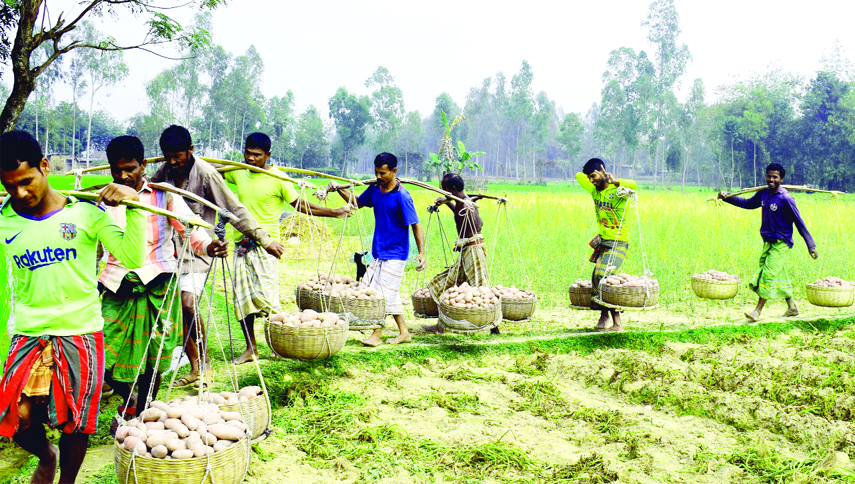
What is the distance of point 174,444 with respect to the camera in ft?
7.97

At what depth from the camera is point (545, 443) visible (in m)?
3.40

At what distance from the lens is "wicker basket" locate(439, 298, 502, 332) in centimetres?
488

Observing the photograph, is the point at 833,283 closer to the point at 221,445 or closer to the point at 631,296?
the point at 631,296

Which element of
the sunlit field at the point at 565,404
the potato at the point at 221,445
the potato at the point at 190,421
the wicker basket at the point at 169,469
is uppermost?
the potato at the point at 190,421

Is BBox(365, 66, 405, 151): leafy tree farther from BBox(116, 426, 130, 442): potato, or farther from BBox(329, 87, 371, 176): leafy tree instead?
BBox(116, 426, 130, 442): potato

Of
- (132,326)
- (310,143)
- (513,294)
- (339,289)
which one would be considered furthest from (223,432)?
(310,143)

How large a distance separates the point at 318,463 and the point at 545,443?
1.20m

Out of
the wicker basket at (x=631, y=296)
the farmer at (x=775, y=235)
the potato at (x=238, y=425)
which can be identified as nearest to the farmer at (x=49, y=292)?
the potato at (x=238, y=425)

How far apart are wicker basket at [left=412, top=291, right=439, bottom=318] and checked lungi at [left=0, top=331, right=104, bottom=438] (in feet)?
11.9

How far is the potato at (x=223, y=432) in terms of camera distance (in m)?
2.58

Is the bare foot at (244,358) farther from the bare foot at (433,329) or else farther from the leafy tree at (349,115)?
the leafy tree at (349,115)

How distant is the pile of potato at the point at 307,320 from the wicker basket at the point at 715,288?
12.3 feet

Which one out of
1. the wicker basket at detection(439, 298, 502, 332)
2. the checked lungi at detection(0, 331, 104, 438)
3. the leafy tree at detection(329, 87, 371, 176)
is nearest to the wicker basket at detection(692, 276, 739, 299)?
the wicker basket at detection(439, 298, 502, 332)

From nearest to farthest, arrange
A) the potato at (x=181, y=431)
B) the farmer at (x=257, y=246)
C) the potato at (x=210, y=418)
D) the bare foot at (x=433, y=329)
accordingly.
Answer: the potato at (x=181, y=431) → the potato at (x=210, y=418) → the farmer at (x=257, y=246) → the bare foot at (x=433, y=329)
